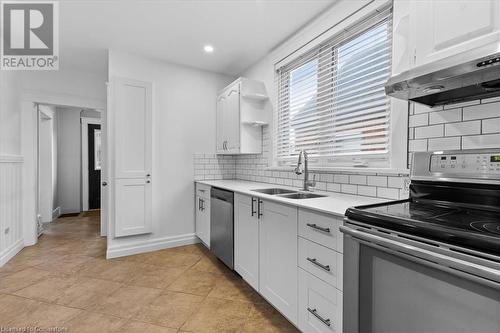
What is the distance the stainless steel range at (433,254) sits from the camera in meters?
0.77

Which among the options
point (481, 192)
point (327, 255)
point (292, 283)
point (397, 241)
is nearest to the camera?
point (397, 241)

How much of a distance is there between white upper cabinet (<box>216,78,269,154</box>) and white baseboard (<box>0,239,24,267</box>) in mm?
2824

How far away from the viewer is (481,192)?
44.1 inches

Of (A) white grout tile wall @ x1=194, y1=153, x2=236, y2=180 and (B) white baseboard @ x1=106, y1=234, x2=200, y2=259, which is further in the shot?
(A) white grout tile wall @ x1=194, y1=153, x2=236, y2=180

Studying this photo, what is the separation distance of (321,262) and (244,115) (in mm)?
2096

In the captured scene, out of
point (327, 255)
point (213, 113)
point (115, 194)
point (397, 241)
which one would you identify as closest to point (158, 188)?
point (115, 194)

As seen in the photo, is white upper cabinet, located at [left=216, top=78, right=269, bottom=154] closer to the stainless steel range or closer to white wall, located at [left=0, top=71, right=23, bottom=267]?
the stainless steel range

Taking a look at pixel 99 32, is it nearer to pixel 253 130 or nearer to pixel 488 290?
pixel 253 130

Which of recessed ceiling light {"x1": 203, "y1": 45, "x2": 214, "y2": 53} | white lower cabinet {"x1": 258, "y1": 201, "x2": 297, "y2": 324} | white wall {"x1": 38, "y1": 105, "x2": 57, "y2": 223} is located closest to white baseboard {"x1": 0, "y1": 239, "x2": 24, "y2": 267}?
white wall {"x1": 38, "y1": 105, "x2": 57, "y2": 223}

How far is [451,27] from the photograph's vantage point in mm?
1099

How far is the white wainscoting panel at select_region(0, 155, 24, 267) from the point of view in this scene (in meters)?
2.81

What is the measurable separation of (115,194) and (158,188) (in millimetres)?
521

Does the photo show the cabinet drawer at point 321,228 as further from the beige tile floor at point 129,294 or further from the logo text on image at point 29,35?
the logo text on image at point 29,35

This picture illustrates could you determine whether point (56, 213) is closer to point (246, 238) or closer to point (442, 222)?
point (246, 238)
